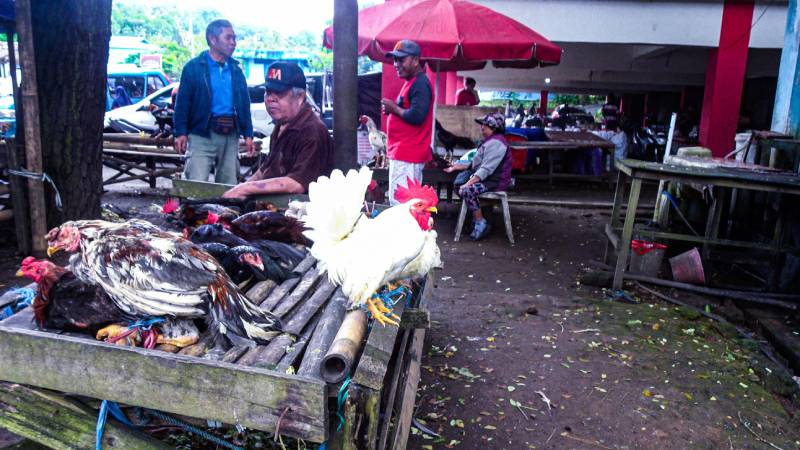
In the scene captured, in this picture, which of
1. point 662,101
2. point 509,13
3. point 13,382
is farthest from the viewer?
point 662,101

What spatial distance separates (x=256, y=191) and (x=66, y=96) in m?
2.15

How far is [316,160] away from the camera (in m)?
3.85

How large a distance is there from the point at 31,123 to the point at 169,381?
12.1ft

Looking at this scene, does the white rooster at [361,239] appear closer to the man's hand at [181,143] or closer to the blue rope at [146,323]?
the blue rope at [146,323]

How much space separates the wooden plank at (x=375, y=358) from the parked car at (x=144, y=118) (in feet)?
33.5

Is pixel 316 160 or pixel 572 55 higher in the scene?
pixel 572 55

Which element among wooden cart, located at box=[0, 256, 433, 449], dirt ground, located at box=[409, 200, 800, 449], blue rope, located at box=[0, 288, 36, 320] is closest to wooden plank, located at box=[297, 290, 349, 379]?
wooden cart, located at box=[0, 256, 433, 449]

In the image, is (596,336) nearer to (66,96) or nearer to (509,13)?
(66,96)

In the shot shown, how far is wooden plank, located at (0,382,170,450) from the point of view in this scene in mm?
1808

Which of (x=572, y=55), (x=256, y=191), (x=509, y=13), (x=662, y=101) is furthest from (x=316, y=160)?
(x=662, y=101)

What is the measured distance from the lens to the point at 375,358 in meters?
1.74

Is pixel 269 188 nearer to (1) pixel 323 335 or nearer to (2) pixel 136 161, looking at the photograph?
(1) pixel 323 335

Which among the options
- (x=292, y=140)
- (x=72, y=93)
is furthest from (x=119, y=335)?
(x=72, y=93)

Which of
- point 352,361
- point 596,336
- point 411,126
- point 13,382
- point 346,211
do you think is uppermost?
point 411,126
